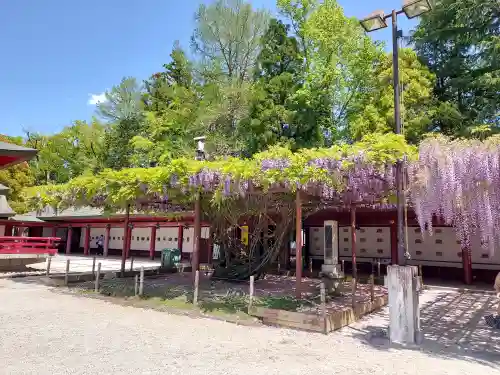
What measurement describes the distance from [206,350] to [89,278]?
8.48 metres

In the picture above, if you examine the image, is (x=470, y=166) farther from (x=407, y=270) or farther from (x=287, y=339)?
(x=287, y=339)

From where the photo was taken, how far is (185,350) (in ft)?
18.3

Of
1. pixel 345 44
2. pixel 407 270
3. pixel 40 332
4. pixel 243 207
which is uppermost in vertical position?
pixel 345 44

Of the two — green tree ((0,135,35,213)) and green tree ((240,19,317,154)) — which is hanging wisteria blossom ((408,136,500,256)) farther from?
green tree ((0,135,35,213))

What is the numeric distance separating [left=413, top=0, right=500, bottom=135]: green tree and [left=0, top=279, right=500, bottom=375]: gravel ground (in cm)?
1215

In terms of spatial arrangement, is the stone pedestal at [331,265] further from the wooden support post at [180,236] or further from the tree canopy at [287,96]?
the wooden support post at [180,236]

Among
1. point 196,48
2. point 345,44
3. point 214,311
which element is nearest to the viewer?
point 214,311

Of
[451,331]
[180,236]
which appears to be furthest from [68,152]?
[451,331]

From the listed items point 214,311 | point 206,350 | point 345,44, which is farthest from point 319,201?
point 345,44

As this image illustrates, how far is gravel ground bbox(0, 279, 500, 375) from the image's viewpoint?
15.8 ft

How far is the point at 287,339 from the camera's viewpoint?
6312 millimetres

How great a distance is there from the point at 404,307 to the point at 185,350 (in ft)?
11.9

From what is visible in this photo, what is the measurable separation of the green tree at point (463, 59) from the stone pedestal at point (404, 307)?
1106cm

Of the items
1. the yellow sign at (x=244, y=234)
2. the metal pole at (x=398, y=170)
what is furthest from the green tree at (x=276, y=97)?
the metal pole at (x=398, y=170)
